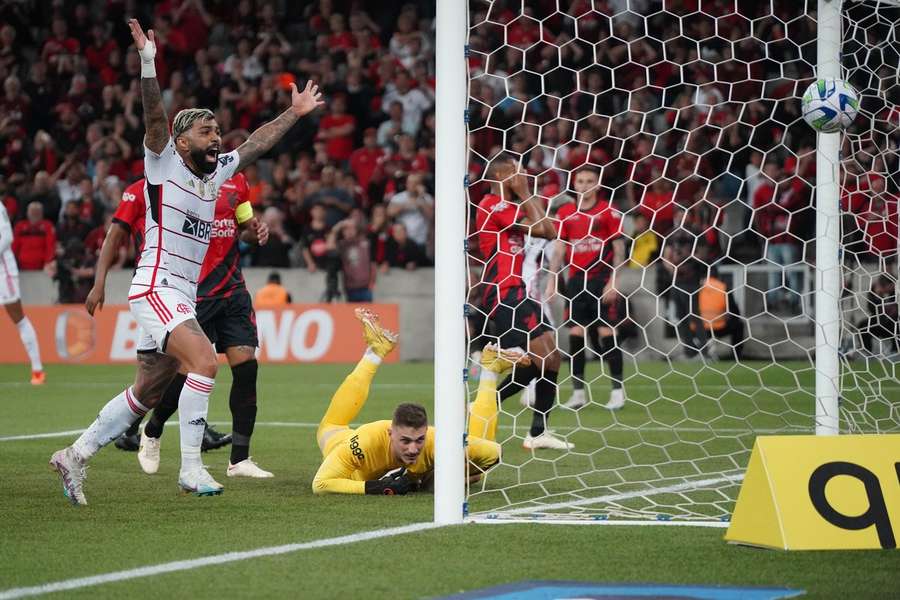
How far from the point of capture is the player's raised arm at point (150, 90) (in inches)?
235

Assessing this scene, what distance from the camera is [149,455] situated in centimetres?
778

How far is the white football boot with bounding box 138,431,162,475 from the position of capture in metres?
7.74

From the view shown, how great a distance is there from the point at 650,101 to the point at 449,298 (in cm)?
1053

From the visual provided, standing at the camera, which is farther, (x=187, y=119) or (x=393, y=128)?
(x=393, y=128)

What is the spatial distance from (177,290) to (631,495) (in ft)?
8.40

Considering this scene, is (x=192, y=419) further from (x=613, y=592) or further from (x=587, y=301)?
(x=587, y=301)

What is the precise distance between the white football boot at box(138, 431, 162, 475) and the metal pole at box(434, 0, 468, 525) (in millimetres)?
2546

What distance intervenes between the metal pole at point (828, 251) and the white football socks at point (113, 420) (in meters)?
3.46

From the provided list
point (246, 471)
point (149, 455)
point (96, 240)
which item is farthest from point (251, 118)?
point (246, 471)

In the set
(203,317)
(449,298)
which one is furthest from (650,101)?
(449,298)

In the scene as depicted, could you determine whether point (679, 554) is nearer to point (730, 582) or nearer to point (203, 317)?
point (730, 582)

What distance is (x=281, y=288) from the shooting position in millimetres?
18844

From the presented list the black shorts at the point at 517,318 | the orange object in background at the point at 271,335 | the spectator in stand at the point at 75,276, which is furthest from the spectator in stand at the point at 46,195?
the black shorts at the point at 517,318

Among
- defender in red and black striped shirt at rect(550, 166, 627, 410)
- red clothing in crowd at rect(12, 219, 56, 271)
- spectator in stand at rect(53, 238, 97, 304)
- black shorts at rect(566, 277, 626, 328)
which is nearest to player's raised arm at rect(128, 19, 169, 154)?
defender in red and black striped shirt at rect(550, 166, 627, 410)
